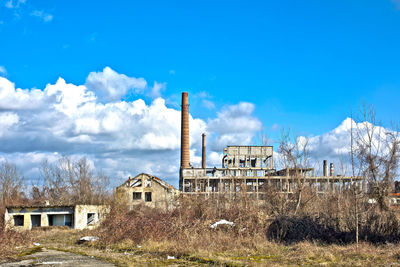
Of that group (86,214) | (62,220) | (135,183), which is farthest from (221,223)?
(135,183)

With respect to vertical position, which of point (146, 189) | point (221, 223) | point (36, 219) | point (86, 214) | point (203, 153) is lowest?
point (36, 219)

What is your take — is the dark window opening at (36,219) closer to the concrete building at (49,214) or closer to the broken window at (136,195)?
the concrete building at (49,214)

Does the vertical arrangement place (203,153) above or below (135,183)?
above

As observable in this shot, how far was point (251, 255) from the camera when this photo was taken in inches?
634

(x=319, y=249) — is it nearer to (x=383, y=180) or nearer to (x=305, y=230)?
(x=305, y=230)

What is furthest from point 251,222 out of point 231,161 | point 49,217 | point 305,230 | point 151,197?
→ point 231,161

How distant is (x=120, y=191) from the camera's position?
1592 inches

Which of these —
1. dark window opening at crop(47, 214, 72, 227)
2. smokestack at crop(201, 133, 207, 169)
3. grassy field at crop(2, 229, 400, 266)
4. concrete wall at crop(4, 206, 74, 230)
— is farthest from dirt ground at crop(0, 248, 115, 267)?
smokestack at crop(201, 133, 207, 169)

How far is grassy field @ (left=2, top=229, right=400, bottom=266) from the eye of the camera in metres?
13.9

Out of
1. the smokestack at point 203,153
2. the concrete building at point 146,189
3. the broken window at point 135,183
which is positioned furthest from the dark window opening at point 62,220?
the smokestack at point 203,153

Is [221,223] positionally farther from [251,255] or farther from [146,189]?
[146,189]

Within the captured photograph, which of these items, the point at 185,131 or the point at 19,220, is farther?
the point at 185,131

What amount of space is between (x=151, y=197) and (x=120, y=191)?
5.71m

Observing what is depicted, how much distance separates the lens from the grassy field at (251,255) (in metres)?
13.9
